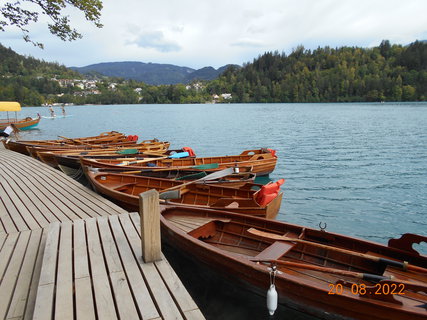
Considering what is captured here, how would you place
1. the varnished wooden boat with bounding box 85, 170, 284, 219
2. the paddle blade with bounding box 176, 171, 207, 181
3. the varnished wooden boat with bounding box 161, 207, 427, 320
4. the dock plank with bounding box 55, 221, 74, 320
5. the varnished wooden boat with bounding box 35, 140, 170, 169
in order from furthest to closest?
the varnished wooden boat with bounding box 35, 140, 170, 169 < the paddle blade with bounding box 176, 171, 207, 181 < the varnished wooden boat with bounding box 85, 170, 284, 219 < the varnished wooden boat with bounding box 161, 207, 427, 320 < the dock plank with bounding box 55, 221, 74, 320

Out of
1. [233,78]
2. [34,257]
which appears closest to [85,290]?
[34,257]

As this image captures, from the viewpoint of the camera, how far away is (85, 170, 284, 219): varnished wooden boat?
26.3 ft

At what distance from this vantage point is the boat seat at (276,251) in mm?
5004

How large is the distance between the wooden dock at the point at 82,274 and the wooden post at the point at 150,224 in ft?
0.45

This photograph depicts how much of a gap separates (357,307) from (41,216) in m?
6.02

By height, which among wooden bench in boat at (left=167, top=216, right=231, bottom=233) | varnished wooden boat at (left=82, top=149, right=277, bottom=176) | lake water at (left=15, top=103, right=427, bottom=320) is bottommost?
lake water at (left=15, top=103, right=427, bottom=320)

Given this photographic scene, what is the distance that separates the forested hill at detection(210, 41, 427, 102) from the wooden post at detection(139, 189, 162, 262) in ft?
442

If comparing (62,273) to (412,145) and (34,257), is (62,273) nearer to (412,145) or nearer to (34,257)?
(34,257)

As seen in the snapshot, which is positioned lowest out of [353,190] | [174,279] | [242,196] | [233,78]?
[353,190]

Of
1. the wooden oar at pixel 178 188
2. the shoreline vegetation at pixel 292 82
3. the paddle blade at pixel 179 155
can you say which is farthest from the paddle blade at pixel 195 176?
the shoreline vegetation at pixel 292 82

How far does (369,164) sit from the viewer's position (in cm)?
2025

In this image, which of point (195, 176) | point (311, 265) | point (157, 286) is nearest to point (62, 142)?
point (195, 176)
